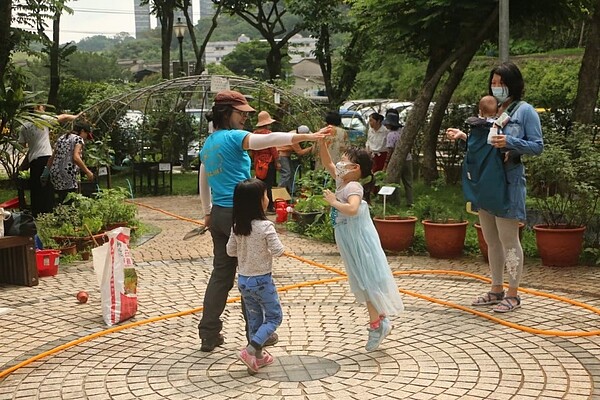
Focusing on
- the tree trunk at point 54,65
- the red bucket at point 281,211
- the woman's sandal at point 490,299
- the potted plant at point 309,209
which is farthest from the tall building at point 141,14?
the woman's sandal at point 490,299

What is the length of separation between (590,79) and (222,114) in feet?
28.0

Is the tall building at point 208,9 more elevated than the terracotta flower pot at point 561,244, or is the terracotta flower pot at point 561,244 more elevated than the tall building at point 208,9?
the tall building at point 208,9

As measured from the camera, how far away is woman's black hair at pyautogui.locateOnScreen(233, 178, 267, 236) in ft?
15.1

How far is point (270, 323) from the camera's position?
4.63m

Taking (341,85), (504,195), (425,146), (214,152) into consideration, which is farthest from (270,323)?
(341,85)

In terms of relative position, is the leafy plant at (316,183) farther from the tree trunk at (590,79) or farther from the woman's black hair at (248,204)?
the woman's black hair at (248,204)

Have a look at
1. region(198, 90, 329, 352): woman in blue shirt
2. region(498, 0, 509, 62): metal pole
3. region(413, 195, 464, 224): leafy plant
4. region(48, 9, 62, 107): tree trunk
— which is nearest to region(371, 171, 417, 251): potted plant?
region(413, 195, 464, 224): leafy plant

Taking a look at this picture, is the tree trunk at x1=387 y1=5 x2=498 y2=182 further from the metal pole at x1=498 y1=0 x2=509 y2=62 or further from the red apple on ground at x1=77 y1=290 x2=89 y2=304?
the red apple on ground at x1=77 y1=290 x2=89 y2=304

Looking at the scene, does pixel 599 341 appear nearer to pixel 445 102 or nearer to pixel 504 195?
pixel 504 195

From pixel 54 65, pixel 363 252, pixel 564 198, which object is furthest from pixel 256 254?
pixel 54 65

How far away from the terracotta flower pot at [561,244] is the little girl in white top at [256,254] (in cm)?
402

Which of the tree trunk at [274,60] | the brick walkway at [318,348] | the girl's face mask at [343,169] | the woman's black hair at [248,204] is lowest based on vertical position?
the brick walkway at [318,348]

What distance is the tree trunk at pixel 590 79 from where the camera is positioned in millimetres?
11625

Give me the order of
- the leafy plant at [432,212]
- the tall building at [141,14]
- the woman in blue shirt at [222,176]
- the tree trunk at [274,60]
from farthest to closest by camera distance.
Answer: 1. the tall building at [141,14]
2. the tree trunk at [274,60]
3. the leafy plant at [432,212]
4. the woman in blue shirt at [222,176]
